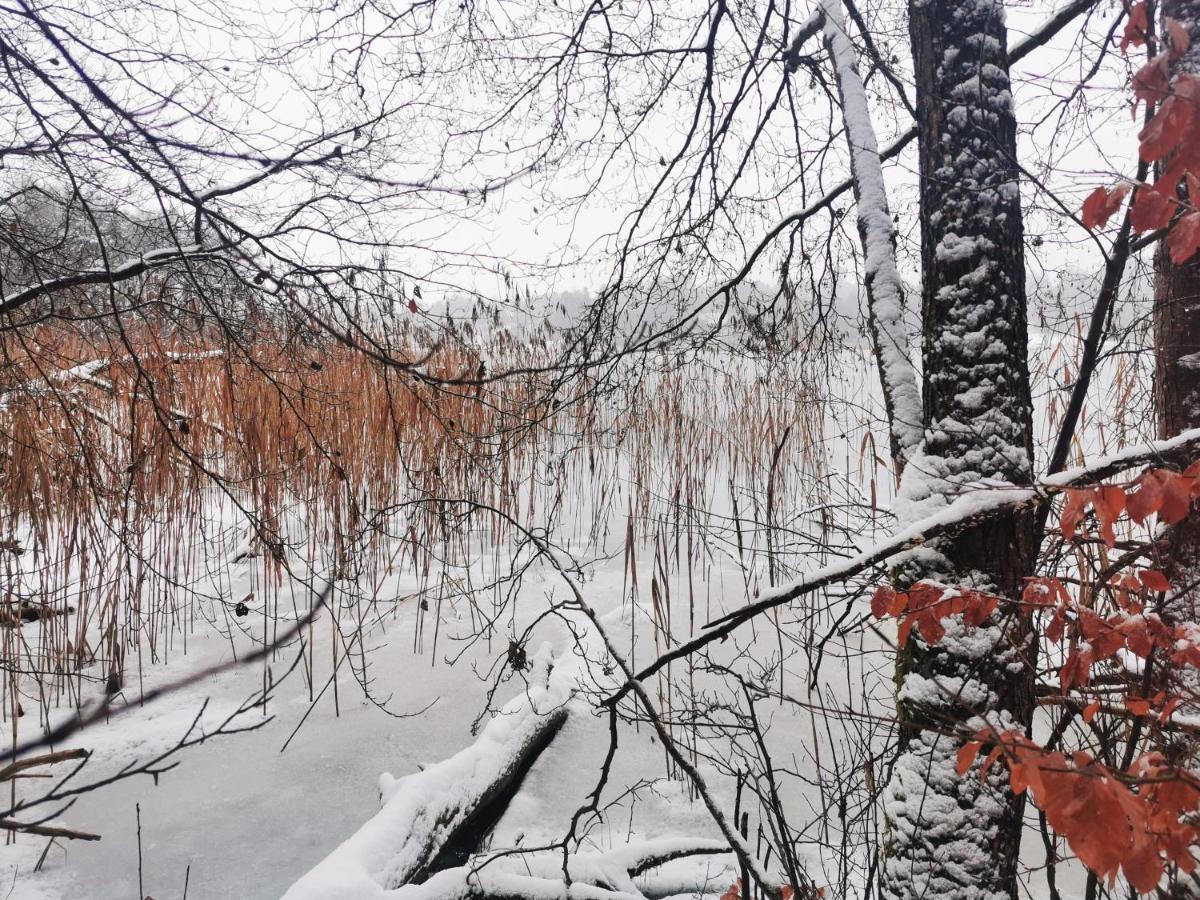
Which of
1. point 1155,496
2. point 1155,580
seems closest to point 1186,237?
point 1155,496

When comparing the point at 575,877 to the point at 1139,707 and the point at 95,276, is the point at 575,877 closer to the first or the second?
the point at 1139,707

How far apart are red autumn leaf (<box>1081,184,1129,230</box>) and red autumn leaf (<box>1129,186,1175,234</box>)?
0.04 m

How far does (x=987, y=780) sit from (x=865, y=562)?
1.88ft

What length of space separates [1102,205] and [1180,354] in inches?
40.6

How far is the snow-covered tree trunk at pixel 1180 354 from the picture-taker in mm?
1612

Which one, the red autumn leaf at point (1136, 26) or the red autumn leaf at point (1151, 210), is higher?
the red autumn leaf at point (1136, 26)

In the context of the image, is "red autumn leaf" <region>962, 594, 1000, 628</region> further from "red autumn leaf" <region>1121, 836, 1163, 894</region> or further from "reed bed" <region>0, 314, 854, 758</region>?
"reed bed" <region>0, 314, 854, 758</region>

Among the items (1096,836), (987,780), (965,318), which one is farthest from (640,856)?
(965,318)

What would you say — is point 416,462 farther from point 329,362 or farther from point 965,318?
point 965,318

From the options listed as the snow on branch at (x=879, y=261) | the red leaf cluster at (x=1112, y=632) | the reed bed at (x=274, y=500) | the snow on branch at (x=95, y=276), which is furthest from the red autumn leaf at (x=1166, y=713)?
the snow on branch at (x=95, y=276)

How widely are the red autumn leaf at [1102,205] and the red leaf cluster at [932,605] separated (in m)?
0.65

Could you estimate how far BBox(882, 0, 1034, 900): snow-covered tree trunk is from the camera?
1.39 m

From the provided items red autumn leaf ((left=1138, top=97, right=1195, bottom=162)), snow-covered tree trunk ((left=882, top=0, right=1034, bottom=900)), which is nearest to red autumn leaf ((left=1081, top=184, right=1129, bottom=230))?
red autumn leaf ((left=1138, top=97, right=1195, bottom=162))

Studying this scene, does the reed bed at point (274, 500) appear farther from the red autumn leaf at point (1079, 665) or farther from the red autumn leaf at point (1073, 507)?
the red autumn leaf at point (1073, 507)
